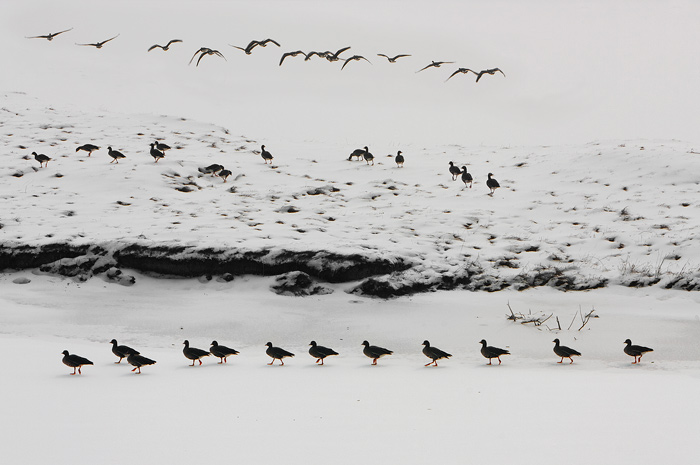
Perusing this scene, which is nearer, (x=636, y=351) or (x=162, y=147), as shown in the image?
(x=636, y=351)

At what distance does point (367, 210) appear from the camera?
1536 cm

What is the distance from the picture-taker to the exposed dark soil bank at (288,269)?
1138 cm

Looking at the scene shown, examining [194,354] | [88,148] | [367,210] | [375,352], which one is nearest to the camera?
[194,354]

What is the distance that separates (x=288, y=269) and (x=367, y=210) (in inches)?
160

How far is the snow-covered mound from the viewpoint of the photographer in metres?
11.8

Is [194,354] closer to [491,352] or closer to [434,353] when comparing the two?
[434,353]

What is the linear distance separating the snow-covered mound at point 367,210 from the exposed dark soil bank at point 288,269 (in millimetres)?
30

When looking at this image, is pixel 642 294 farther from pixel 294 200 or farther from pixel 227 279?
pixel 294 200

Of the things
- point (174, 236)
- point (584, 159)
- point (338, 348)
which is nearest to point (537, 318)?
point (338, 348)

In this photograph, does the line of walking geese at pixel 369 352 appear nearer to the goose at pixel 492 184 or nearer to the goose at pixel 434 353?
the goose at pixel 434 353

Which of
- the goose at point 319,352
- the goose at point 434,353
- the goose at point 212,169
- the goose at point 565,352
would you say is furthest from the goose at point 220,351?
the goose at point 212,169

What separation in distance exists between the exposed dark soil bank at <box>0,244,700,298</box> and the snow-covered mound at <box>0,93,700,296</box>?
0.10 ft

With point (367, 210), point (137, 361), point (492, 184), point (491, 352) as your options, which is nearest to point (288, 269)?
point (367, 210)

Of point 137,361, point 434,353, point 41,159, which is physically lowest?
point 137,361
